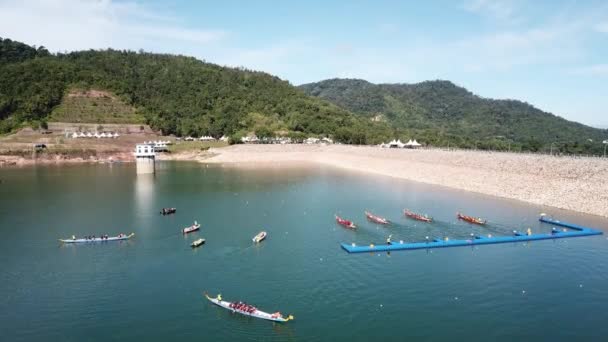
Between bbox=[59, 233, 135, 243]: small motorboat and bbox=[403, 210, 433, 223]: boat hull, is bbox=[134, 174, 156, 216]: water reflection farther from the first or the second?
bbox=[403, 210, 433, 223]: boat hull

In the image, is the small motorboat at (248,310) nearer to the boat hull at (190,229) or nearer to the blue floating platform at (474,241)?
the blue floating platform at (474,241)

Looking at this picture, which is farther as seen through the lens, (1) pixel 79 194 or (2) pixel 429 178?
(2) pixel 429 178

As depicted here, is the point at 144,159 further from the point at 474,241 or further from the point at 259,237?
the point at 474,241

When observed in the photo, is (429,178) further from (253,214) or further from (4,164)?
A: (4,164)

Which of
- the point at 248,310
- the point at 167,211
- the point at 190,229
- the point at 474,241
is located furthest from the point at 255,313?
the point at 167,211

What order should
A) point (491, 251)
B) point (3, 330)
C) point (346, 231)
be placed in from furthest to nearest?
1. point (346, 231)
2. point (491, 251)
3. point (3, 330)

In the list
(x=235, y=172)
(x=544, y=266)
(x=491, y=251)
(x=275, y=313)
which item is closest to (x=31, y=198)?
(x=235, y=172)

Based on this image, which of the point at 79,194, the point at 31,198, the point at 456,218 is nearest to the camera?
the point at 456,218
